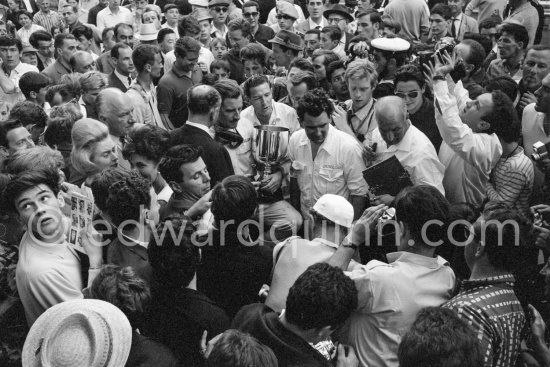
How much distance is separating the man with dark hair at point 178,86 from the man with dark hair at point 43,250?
308cm

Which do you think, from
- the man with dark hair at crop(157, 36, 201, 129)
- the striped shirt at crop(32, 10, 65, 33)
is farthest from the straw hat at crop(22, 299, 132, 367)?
the striped shirt at crop(32, 10, 65, 33)

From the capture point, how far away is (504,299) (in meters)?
2.84

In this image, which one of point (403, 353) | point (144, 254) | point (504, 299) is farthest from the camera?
point (144, 254)

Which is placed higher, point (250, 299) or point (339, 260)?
point (339, 260)

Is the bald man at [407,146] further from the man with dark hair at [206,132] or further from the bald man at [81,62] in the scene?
the bald man at [81,62]

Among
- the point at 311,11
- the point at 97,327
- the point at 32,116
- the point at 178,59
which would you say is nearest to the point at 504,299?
the point at 97,327

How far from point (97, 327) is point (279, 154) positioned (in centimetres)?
254

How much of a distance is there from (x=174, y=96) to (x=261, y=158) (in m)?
2.33

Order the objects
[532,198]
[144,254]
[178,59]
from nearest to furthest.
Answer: [144,254], [532,198], [178,59]

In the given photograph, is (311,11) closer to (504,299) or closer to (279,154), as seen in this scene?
(279,154)

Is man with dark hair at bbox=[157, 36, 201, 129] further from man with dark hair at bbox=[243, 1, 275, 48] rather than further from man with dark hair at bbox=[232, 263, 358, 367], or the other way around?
man with dark hair at bbox=[232, 263, 358, 367]

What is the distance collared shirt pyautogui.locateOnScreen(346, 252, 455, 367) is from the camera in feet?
9.82

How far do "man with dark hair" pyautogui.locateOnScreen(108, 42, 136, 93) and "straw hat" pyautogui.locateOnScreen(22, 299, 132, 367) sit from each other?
494cm

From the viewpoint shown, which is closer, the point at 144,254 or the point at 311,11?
the point at 144,254
